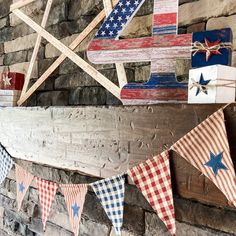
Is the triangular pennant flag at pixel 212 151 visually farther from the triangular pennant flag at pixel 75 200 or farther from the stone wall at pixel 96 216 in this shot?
the triangular pennant flag at pixel 75 200

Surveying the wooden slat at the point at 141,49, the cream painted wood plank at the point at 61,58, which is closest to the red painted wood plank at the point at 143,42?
the wooden slat at the point at 141,49

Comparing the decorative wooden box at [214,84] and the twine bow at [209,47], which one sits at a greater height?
the twine bow at [209,47]

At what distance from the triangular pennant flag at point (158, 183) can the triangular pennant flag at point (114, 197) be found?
10 cm

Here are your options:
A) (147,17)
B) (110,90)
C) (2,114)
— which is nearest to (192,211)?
(110,90)

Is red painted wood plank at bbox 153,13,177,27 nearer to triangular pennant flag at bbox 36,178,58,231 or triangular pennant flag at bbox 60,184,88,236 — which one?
triangular pennant flag at bbox 60,184,88,236

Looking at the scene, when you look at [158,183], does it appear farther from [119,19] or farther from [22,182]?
[22,182]

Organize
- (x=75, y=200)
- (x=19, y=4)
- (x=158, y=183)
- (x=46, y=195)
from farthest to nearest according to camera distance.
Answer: (x=19, y=4) < (x=46, y=195) < (x=75, y=200) < (x=158, y=183)

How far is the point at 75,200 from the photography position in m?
1.35

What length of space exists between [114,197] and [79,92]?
0.71m

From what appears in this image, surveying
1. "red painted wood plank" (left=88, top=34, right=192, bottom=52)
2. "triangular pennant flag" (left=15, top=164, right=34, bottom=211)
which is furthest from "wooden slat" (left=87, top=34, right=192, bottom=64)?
"triangular pennant flag" (left=15, top=164, right=34, bottom=211)

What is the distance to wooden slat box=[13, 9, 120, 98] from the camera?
4.90 ft

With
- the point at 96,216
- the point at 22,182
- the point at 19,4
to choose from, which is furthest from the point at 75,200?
the point at 19,4

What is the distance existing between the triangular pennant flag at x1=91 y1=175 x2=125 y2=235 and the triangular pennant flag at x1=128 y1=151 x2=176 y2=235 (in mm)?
105

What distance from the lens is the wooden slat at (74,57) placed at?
1.49 metres
